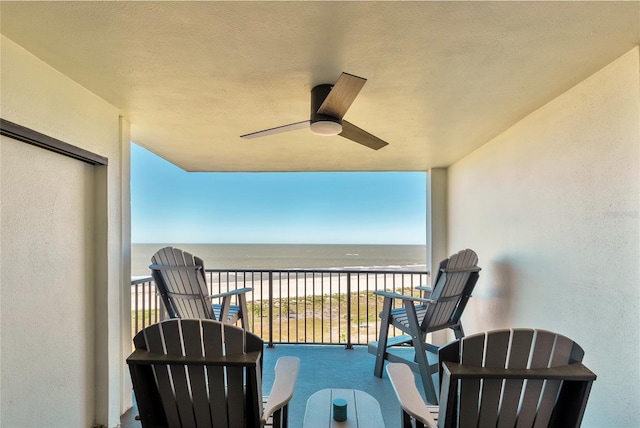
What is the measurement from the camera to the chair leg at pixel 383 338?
130 inches

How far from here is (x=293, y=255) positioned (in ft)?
63.0

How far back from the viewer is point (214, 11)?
126 cm

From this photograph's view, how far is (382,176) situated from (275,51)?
13.1m

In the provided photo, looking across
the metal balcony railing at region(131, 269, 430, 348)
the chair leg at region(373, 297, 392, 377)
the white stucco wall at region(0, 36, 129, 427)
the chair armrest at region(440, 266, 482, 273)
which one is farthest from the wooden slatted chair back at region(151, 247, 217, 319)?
the chair armrest at region(440, 266, 482, 273)

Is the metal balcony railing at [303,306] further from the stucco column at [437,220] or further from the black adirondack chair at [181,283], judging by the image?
the black adirondack chair at [181,283]

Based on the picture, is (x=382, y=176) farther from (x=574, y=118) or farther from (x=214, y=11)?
(x=214, y=11)

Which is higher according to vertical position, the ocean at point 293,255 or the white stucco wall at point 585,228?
the white stucco wall at point 585,228

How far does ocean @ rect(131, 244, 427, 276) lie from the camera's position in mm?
16469

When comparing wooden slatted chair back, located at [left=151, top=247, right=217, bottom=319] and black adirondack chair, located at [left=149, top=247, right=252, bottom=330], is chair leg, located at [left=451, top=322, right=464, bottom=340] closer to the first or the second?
black adirondack chair, located at [left=149, top=247, right=252, bottom=330]

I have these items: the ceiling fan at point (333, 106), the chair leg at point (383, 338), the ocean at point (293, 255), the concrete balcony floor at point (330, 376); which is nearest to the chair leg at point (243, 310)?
the concrete balcony floor at point (330, 376)

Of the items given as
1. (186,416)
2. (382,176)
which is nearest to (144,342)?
(186,416)

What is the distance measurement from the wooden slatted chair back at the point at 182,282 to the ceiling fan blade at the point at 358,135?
181cm

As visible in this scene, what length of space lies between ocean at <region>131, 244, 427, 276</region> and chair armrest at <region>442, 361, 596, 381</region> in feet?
47.9

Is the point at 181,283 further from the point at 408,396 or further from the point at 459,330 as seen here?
the point at 459,330
